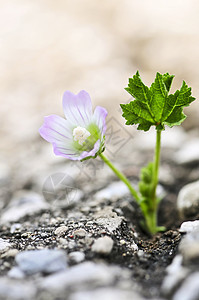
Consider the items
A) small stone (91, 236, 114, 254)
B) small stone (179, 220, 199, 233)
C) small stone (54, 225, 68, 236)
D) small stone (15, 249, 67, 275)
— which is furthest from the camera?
small stone (54, 225, 68, 236)

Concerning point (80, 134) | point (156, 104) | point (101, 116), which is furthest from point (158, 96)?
point (80, 134)

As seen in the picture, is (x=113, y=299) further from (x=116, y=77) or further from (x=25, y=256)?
(x=116, y=77)

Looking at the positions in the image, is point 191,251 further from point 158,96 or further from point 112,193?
point 112,193

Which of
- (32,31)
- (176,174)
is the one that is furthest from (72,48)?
(176,174)

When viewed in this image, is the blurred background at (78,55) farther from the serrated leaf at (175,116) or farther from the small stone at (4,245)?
the serrated leaf at (175,116)

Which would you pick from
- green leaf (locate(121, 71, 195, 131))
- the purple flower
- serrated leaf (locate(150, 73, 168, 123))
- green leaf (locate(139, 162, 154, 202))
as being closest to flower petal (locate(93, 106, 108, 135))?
the purple flower

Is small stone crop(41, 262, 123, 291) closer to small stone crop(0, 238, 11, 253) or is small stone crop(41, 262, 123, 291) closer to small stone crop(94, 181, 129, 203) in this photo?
small stone crop(0, 238, 11, 253)

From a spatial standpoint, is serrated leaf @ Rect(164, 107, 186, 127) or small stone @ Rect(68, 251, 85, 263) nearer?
small stone @ Rect(68, 251, 85, 263)
